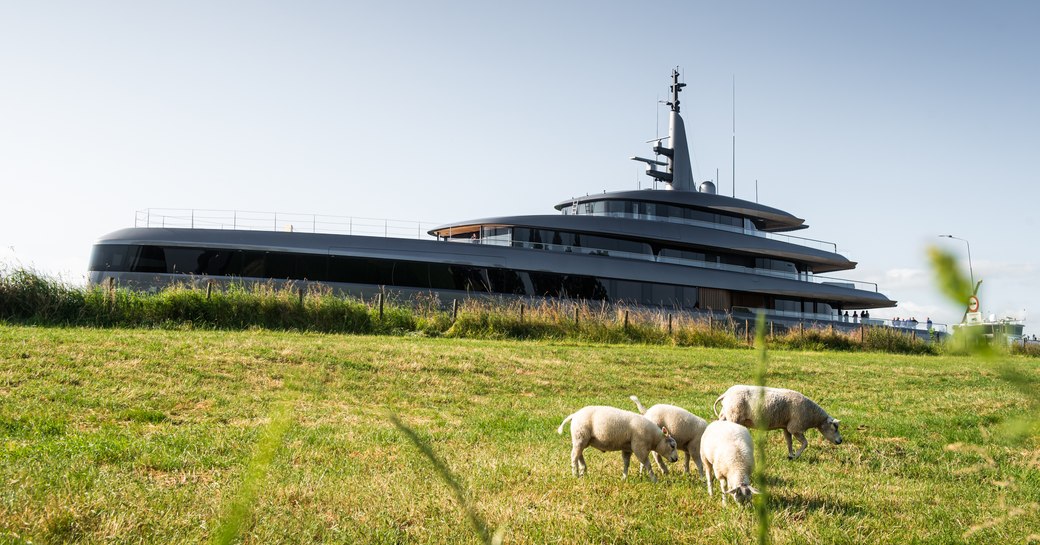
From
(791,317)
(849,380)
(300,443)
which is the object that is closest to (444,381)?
(300,443)

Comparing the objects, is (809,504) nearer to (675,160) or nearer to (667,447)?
(667,447)

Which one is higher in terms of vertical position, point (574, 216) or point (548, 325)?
point (574, 216)

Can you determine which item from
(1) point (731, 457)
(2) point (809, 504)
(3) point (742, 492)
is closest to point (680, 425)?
(2) point (809, 504)

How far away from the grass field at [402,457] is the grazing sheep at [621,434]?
233 mm

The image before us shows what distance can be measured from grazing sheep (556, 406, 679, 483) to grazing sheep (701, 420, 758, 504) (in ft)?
1.63

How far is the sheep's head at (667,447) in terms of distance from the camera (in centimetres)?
506

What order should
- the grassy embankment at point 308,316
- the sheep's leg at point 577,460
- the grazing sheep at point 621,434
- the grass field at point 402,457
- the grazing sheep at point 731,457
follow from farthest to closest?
the grassy embankment at point 308,316 → the sheep's leg at point 577,460 → the grazing sheep at point 621,434 → the grazing sheep at point 731,457 → the grass field at point 402,457

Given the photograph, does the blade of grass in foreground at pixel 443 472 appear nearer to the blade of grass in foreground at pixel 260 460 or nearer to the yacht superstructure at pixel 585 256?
the blade of grass in foreground at pixel 260 460

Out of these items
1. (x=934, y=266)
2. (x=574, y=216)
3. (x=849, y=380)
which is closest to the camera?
(x=934, y=266)

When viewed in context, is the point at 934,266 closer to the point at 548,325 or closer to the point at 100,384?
the point at 100,384

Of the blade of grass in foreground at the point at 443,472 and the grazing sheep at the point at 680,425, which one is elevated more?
the blade of grass in foreground at the point at 443,472

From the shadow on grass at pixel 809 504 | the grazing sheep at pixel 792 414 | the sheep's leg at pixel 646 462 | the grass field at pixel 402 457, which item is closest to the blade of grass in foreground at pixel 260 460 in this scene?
the grass field at pixel 402 457

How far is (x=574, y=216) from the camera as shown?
32.0m

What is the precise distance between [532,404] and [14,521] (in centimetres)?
754
